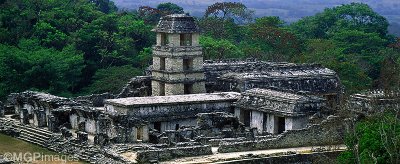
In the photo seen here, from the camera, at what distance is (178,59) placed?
140 feet

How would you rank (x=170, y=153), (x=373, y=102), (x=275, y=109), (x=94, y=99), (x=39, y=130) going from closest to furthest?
(x=170, y=153) < (x=373, y=102) < (x=275, y=109) < (x=39, y=130) < (x=94, y=99)

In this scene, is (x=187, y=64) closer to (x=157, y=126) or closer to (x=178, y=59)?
(x=178, y=59)

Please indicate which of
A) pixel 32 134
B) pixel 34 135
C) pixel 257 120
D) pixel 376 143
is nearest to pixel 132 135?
pixel 34 135

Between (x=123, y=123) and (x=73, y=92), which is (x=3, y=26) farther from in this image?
(x=123, y=123)

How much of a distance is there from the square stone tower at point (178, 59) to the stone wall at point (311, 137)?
8871 millimetres

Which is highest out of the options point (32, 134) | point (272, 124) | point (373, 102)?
point (373, 102)

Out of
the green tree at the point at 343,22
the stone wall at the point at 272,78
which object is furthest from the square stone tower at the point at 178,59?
the green tree at the point at 343,22

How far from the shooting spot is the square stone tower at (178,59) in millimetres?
42719

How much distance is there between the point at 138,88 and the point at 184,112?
6.80 metres

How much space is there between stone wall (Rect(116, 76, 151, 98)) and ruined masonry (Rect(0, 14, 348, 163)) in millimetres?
54

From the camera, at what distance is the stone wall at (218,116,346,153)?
1378 inches

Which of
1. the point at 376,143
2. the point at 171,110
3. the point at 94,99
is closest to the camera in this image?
the point at 376,143

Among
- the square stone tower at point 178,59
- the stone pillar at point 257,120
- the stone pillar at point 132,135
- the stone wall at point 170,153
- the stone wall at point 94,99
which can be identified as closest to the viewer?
the stone wall at point 170,153

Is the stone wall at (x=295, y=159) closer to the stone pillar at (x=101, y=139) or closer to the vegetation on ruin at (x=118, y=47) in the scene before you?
the stone pillar at (x=101, y=139)
